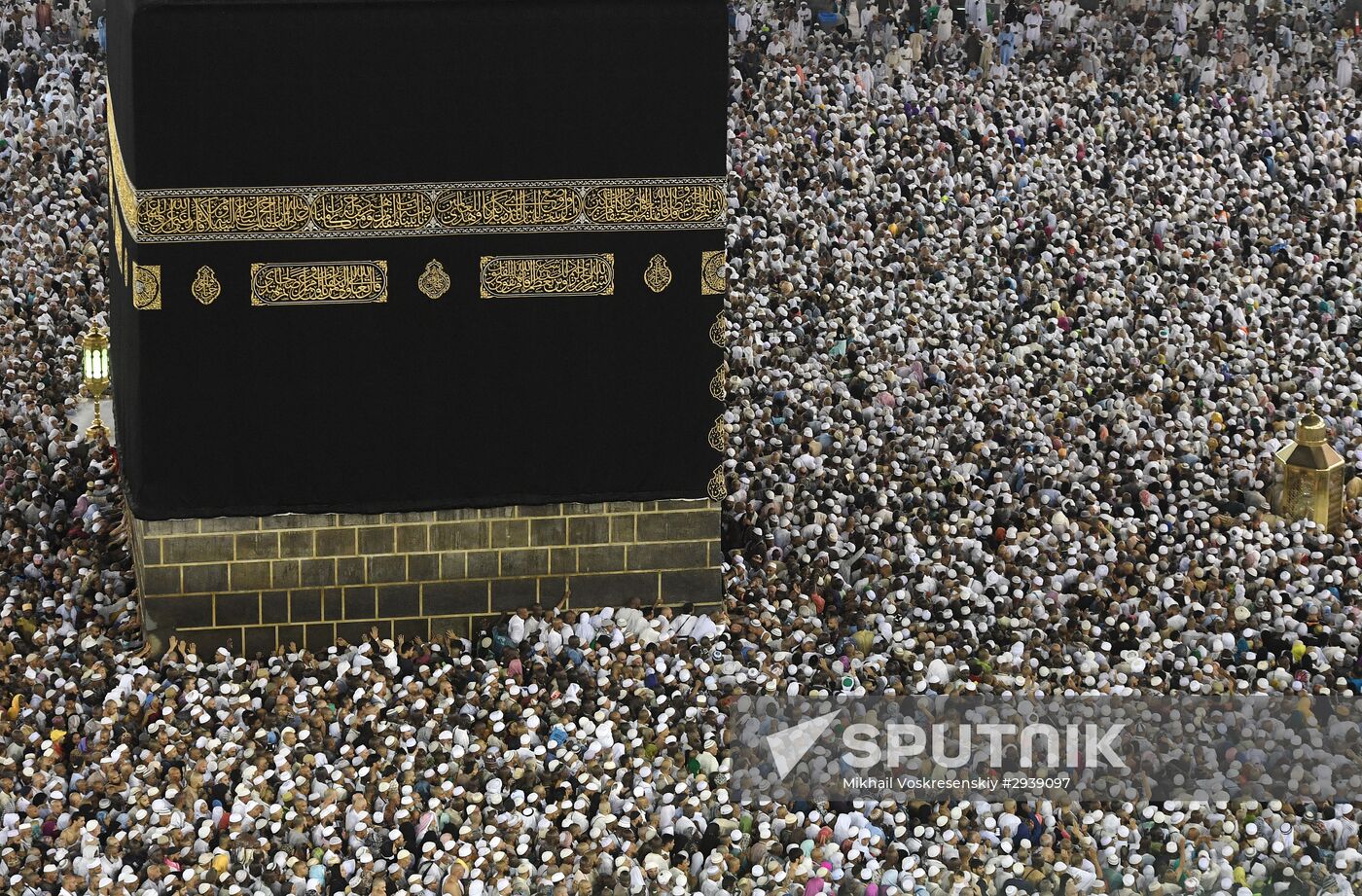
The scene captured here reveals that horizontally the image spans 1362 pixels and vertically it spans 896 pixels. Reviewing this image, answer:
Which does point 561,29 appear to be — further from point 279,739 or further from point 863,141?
point 863,141

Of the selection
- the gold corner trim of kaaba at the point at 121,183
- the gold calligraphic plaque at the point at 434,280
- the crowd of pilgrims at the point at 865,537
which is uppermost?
the gold corner trim of kaaba at the point at 121,183

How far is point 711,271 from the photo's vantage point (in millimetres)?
14273

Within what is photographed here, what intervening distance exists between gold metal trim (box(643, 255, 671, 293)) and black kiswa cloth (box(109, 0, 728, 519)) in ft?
0.05

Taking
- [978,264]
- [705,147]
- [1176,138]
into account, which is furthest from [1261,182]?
[705,147]

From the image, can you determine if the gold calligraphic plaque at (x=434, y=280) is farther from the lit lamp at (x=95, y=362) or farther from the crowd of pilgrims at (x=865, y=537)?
the lit lamp at (x=95, y=362)

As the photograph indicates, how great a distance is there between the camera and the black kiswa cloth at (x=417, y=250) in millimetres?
13594

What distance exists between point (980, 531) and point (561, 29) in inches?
172

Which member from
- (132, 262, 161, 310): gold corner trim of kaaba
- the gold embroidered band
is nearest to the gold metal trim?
the gold embroidered band

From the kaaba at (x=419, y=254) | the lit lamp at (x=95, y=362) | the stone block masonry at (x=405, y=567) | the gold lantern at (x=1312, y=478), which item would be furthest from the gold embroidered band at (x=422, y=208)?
the gold lantern at (x=1312, y=478)

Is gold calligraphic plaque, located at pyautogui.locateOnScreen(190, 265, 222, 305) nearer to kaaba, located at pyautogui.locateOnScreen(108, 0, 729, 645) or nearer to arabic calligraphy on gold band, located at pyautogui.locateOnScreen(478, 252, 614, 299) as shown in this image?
kaaba, located at pyautogui.locateOnScreen(108, 0, 729, 645)

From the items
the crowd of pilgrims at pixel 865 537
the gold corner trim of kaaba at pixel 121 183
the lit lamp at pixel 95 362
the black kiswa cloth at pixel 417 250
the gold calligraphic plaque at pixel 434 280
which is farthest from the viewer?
the lit lamp at pixel 95 362

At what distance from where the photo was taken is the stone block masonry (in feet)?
46.5

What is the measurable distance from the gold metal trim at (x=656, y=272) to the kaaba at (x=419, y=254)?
2 centimetres

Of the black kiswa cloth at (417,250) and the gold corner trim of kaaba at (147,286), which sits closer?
the black kiswa cloth at (417,250)
